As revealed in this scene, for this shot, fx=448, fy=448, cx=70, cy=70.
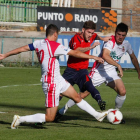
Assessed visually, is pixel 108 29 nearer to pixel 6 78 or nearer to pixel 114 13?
pixel 114 13

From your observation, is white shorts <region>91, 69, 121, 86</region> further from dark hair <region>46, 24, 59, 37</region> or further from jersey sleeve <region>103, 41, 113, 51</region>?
dark hair <region>46, 24, 59, 37</region>

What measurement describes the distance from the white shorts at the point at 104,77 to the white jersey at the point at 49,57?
6.79 feet

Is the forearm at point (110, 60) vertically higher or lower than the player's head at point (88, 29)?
lower

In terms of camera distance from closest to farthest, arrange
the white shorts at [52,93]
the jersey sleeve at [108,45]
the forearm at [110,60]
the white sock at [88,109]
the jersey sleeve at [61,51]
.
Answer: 1. the jersey sleeve at [61,51]
2. the white shorts at [52,93]
3. the white sock at [88,109]
4. the forearm at [110,60]
5. the jersey sleeve at [108,45]

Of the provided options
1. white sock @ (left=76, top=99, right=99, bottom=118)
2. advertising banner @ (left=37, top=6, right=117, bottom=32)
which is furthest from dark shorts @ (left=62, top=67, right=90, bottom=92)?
advertising banner @ (left=37, top=6, right=117, bottom=32)

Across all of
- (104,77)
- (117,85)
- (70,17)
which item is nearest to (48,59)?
(117,85)

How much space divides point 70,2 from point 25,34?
292 inches

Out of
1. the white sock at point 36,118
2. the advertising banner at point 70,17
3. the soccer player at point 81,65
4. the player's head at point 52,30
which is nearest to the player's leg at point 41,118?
the white sock at point 36,118

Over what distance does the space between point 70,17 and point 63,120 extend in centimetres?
1830

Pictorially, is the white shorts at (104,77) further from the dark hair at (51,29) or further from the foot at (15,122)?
the foot at (15,122)

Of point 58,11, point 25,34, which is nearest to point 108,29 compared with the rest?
point 58,11

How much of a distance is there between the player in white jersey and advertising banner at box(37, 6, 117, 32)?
17.3 meters

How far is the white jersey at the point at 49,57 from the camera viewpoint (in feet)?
25.4

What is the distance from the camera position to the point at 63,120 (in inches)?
370
